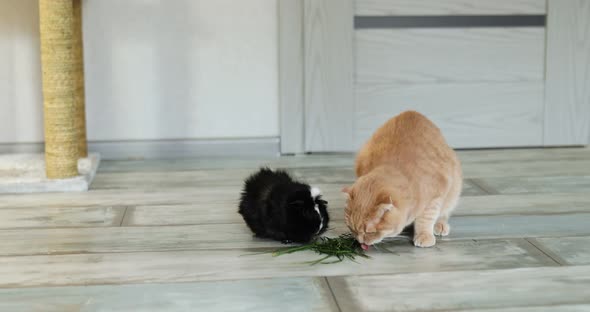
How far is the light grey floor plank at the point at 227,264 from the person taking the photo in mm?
1645

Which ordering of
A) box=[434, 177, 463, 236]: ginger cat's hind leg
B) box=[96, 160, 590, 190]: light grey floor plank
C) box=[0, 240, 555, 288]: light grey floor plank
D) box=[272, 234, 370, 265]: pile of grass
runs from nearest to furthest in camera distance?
1. box=[0, 240, 555, 288]: light grey floor plank
2. box=[272, 234, 370, 265]: pile of grass
3. box=[434, 177, 463, 236]: ginger cat's hind leg
4. box=[96, 160, 590, 190]: light grey floor plank

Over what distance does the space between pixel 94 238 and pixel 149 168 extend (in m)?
0.85

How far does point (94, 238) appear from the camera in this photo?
6.31ft

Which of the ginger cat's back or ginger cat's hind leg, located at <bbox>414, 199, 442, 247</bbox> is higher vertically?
the ginger cat's back

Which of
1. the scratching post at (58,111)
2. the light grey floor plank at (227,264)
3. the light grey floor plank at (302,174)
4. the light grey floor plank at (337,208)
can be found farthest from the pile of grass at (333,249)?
the scratching post at (58,111)

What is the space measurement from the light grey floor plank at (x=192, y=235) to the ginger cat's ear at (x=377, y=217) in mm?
261

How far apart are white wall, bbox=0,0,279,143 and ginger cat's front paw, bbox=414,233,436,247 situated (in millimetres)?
1235

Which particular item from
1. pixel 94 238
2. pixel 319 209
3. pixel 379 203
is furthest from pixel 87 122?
pixel 379 203

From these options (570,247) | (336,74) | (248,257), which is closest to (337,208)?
(248,257)

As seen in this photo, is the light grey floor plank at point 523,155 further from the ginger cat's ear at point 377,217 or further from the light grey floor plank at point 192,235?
the ginger cat's ear at point 377,217

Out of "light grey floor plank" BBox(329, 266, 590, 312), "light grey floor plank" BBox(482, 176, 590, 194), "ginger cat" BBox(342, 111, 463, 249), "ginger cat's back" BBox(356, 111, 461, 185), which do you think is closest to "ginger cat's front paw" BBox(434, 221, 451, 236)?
"ginger cat" BBox(342, 111, 463, 249)

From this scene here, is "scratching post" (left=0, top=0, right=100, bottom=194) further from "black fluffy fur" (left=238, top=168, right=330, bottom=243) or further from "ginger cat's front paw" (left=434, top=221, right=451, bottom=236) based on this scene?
"ginger cat's front paw" (left=434, top=221, right=451, bottom=236)

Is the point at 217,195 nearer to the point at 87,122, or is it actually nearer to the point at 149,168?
the point at 149,168

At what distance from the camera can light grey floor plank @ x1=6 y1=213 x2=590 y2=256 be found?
1.85 metres
